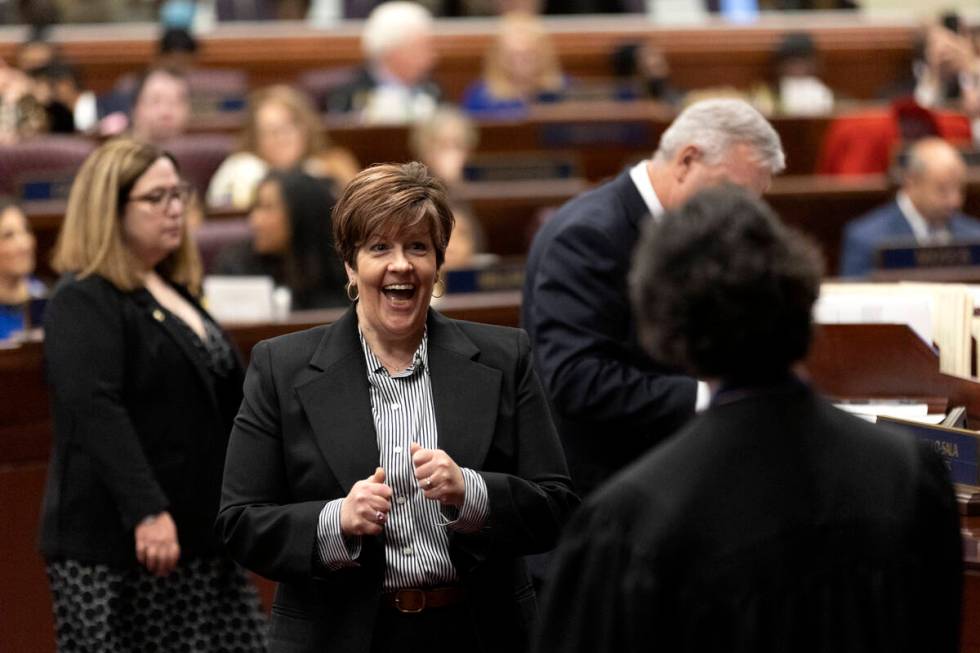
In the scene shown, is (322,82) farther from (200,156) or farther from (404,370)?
(404,370)

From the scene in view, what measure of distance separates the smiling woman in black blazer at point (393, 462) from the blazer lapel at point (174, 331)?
0.92 metres

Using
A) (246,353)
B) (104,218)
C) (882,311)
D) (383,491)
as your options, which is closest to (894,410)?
(882,311)

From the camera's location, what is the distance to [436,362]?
2.33 m

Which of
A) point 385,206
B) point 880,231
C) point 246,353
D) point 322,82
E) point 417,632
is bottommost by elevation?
point 880,231

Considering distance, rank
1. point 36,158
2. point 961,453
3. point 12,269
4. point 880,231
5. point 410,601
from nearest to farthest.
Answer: point 410,601, point 961,453, point 12,269, point 880,231, point 36,158

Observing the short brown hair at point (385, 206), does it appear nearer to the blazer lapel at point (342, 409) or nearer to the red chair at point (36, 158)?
the blazer lapel at point (342, 409)

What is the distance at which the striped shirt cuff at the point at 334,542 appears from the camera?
214cm

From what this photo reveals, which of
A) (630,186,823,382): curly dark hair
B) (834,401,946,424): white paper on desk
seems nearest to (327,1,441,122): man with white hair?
(834,401,946,424): white paper on desk

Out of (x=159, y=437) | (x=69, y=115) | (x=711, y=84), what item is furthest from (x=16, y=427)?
(x=711, y=84)

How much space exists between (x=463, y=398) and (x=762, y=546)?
848 millimetres

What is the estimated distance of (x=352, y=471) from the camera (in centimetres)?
223

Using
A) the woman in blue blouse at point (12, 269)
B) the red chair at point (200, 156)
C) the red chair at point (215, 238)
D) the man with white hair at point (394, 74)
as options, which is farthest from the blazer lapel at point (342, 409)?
the man with white hair at point (394, 74)

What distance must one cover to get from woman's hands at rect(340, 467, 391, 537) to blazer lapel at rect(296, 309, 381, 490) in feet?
0.41

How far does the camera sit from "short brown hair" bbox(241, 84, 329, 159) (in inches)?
271
